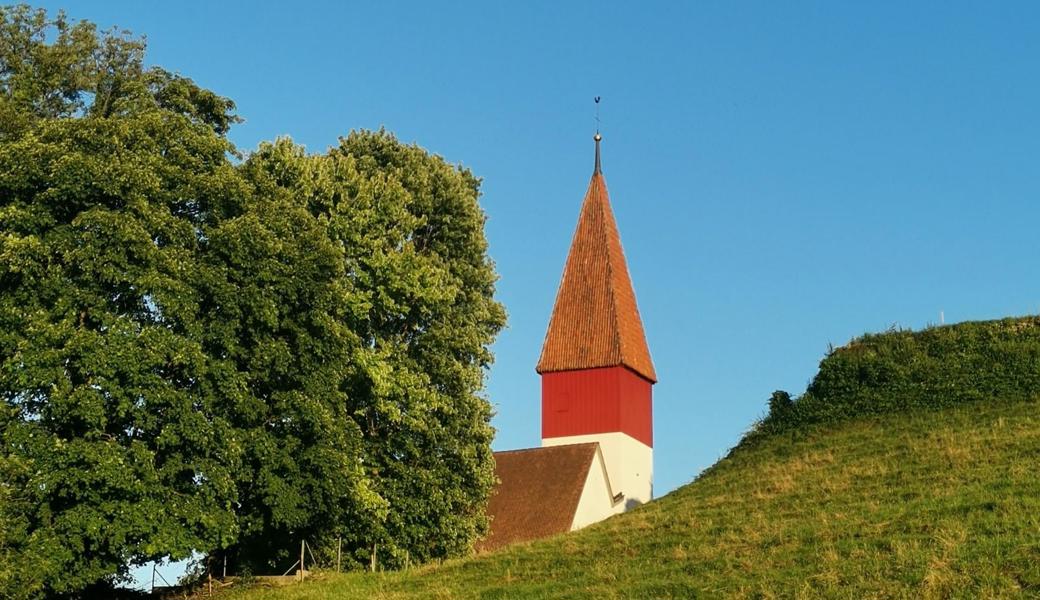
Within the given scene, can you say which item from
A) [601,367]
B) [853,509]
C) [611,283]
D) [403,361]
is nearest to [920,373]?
[853,509]

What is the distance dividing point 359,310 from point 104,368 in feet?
30.8

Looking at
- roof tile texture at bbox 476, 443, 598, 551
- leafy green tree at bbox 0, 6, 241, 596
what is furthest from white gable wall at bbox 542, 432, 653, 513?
leafy green tree at bbox 0, 6, 241, 596

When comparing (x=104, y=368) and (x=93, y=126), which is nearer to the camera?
A: (x=104, y=368)

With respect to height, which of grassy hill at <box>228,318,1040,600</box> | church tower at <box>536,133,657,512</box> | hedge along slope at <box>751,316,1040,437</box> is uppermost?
church tower at <box>536,133,657,512</box>

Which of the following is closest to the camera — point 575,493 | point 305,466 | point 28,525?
point 28,525

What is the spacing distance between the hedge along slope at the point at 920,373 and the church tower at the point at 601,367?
896 inches

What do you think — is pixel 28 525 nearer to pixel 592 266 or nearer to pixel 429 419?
pixel 429 419

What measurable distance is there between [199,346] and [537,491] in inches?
1212

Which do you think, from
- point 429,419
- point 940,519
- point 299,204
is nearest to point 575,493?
point 429,419

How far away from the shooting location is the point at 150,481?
1096 inches

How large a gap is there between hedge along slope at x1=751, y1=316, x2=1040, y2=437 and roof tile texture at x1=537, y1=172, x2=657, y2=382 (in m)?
24.1

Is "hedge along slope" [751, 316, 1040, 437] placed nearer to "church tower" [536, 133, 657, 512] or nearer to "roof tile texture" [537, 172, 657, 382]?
"church tower" [536, 133, 657, 512]

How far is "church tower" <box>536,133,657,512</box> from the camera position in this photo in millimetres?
64250

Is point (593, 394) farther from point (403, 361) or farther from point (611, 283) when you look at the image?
point (403, 361)
